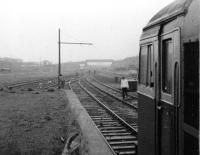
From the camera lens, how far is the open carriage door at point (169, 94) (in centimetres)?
455

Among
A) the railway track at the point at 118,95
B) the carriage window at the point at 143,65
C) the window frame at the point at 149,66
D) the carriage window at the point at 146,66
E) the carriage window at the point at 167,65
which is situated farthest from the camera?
the railway track at the point at 118,95

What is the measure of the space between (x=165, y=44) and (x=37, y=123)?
10.6m

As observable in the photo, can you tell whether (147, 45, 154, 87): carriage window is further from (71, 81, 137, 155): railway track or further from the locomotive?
(71, 81, 137, 155): railway track

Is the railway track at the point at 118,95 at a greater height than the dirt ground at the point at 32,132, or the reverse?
the railway track at the point at 118,95

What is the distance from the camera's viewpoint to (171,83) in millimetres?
4785

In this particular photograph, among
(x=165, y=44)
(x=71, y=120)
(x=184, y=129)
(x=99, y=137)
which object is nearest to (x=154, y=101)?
(x=165, y=44)

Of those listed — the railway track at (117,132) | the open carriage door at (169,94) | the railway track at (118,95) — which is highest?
the open carriage door at (169,94)

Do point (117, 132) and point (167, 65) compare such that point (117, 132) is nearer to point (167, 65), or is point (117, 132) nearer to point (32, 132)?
point (32, 132)

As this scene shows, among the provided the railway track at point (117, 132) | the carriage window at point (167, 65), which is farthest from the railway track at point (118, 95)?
the carriage window at point (167, 65)

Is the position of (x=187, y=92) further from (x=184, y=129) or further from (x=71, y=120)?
(x=71, y=120)

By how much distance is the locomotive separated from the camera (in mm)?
4062

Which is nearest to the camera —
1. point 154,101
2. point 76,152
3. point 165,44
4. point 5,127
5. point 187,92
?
point 187,92

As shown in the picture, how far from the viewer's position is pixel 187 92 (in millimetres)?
4168

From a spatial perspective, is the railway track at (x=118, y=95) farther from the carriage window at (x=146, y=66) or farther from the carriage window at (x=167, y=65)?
the carriage window at (x=167, y=65)
